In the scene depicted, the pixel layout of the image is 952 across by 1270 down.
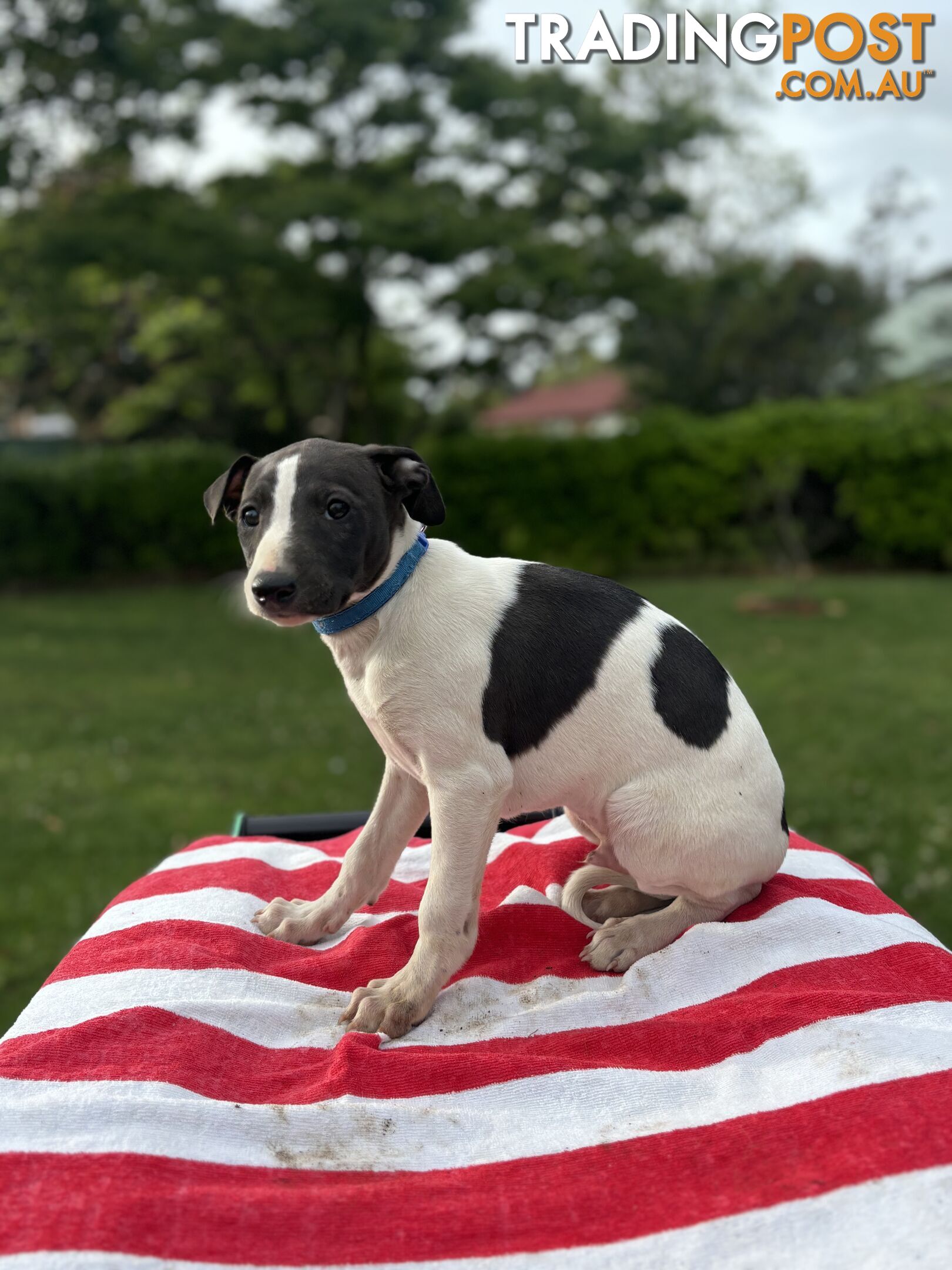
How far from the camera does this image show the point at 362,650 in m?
1.85

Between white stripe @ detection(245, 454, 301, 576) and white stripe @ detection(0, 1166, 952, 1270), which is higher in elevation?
white stripe @ detection(245, 454, 301, 576)

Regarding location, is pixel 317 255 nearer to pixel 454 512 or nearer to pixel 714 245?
pixel 454 512

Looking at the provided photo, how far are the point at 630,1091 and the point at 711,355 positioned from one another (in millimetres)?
24941

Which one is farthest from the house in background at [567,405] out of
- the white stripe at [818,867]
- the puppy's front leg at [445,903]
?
the puppy's front leg at [445,903]

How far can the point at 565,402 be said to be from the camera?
45500 mm

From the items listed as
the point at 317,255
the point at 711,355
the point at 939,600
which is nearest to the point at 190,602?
the point at 317,255

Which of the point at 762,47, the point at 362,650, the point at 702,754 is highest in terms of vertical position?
the point at 762,47

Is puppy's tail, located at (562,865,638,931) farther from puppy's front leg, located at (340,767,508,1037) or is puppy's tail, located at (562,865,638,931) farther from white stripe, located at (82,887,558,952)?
puppy's front leg, located at (340,767,508,1037)

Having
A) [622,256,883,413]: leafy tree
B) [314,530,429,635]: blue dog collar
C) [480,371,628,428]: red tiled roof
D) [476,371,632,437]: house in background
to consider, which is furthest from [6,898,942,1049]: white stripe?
[480,371,628,428]: red tiled roof

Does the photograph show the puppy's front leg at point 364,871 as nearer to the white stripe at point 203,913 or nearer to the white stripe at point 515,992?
the white stripe at point 203,913

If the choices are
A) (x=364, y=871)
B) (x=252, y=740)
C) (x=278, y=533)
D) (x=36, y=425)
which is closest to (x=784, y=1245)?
(x=364, y=871)

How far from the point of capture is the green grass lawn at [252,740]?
435cm

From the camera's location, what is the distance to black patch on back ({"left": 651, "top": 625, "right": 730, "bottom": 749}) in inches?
72.8

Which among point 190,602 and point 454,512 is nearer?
point 190,602
